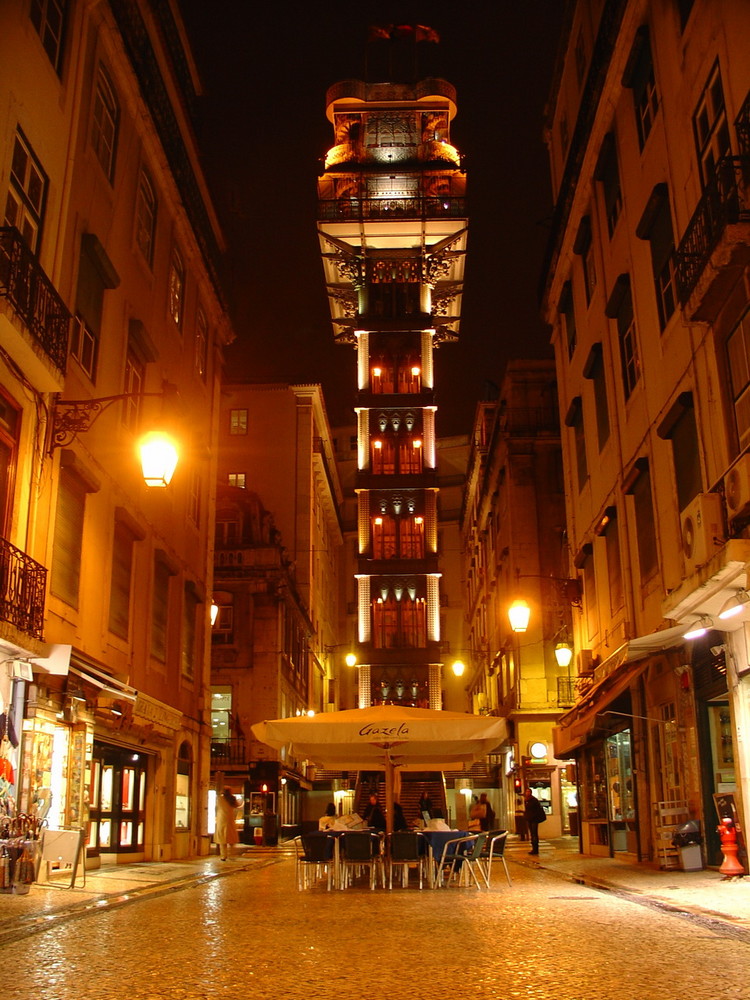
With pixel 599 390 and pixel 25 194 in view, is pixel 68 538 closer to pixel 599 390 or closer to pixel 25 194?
pixel 25 194

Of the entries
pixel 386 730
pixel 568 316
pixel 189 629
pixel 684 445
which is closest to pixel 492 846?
pixel 386 730

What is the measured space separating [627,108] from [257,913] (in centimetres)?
1631

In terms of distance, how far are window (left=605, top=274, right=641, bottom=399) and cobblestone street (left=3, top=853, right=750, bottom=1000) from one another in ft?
34.9

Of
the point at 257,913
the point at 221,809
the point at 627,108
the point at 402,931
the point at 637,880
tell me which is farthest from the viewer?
the point at 221,809

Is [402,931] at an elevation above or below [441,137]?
below

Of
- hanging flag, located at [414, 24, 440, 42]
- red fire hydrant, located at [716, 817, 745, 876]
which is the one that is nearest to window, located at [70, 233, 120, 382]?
red fire hydrant, located at [716, 817, 745, 876]

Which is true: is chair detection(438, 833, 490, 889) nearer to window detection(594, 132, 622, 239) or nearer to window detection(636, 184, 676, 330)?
window detection(636, 184, 676, 330)

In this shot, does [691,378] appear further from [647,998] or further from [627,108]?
[647,998]

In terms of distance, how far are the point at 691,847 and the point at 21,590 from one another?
1056cm

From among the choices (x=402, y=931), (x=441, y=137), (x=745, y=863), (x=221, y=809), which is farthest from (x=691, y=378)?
(x=441, y=137)

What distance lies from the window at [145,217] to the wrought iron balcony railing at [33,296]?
7.05 m

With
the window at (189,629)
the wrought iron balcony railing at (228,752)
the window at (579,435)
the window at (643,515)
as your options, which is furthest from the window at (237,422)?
the window at (643,515)

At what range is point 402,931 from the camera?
932cm

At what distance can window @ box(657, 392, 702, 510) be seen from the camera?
608 inches
